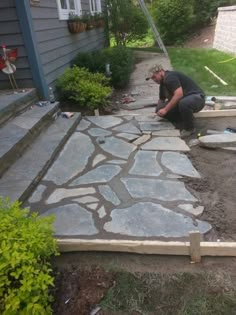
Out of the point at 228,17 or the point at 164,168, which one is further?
the point at 228,17

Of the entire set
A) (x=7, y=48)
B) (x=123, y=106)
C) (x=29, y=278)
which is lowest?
(x=123, y=106)

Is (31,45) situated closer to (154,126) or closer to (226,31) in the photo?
(154,126)

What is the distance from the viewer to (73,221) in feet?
8.34

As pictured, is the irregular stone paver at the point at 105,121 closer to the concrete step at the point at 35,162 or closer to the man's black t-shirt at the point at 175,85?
the concrete step at the point at 35,162

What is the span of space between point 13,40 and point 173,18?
12.0 meters

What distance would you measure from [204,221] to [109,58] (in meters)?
5.32

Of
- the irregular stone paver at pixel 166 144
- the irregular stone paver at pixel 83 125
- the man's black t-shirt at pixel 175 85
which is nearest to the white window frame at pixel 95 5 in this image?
the irregular stone paver at pixel 83 125

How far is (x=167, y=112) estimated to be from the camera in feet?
14.6

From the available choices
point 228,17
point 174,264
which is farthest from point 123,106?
point 228,17

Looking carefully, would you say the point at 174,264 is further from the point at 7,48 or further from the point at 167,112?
the point at 7,48

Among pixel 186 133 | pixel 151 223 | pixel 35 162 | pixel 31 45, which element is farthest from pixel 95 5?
pixel 151 223

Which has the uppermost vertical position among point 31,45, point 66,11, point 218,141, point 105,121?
point 66,11

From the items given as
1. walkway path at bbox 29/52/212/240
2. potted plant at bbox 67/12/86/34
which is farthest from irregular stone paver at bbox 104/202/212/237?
potted plant at bbox 67/12/86/34

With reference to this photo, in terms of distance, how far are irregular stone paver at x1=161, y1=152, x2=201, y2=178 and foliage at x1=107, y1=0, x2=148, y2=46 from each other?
8.39 metres
